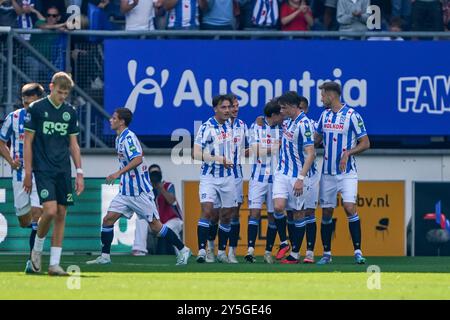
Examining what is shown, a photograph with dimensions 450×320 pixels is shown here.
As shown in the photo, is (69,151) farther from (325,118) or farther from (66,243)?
(66,243)

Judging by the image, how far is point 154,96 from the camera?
21.3 metres

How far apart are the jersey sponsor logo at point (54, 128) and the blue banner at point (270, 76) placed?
249 inches

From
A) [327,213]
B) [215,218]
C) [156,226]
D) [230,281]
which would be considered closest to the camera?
[230,281]

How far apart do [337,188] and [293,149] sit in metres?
0.77

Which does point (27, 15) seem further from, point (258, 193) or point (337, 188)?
point (337, 188)

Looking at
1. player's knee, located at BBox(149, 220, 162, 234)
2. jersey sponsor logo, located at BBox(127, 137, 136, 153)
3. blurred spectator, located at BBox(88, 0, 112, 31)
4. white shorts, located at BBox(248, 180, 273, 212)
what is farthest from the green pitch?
blurred spectator, located at BBox(88, 0, 112, 31)

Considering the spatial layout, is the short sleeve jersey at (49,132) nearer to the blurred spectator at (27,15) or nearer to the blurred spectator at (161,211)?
the blurred spectator at (161,211)

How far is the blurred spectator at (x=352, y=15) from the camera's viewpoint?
2177 centimetres

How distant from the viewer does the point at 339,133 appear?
58.8ft

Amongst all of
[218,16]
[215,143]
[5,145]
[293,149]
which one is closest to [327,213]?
[293,149]

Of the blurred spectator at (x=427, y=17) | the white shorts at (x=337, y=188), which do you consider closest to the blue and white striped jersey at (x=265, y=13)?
the blurred spectator at (x=427, y=17)

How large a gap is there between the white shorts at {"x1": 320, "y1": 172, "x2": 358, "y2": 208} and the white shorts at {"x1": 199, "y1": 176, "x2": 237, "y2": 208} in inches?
45.6

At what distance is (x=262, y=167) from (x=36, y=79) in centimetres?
434
